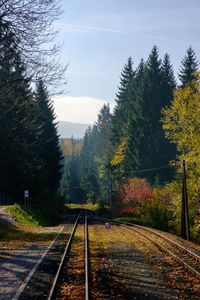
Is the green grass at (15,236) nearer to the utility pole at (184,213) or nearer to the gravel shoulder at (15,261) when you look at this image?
the gravel shoulder at (15,261)

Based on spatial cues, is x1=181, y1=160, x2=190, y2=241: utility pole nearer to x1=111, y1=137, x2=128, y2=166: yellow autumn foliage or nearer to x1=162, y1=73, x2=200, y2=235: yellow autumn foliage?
x1=162, y1=73, x2=200, y2=235: yellow autumn foliage

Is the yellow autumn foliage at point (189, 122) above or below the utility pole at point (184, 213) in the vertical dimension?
above

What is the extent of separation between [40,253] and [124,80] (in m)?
65.5

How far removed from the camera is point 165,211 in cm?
2886

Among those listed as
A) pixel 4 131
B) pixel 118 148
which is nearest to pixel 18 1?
pixel 4 131

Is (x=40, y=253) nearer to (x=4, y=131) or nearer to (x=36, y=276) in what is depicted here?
(x=36, y=276)

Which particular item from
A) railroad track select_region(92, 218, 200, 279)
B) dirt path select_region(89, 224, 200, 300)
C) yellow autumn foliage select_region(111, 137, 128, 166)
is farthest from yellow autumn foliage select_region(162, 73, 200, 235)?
yellow autumn foliage select_region(111, 137, 128, 166)

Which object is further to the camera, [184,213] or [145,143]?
[145,143]

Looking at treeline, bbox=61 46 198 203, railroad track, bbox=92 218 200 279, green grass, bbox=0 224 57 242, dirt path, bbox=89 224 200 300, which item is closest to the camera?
dirt path, bbox=89 224 200 300

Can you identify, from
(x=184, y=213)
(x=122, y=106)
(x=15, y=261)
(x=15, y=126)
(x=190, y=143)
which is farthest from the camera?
(x=122, y=106)

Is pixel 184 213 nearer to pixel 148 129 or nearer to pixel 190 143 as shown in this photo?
pixel 190 143

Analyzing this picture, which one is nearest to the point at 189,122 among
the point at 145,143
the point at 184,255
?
the point at 184,255

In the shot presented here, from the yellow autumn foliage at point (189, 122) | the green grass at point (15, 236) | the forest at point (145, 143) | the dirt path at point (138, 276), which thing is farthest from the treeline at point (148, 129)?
the dirt path at point (138, 276)

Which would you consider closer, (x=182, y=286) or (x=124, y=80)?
(x=182, y=286)
